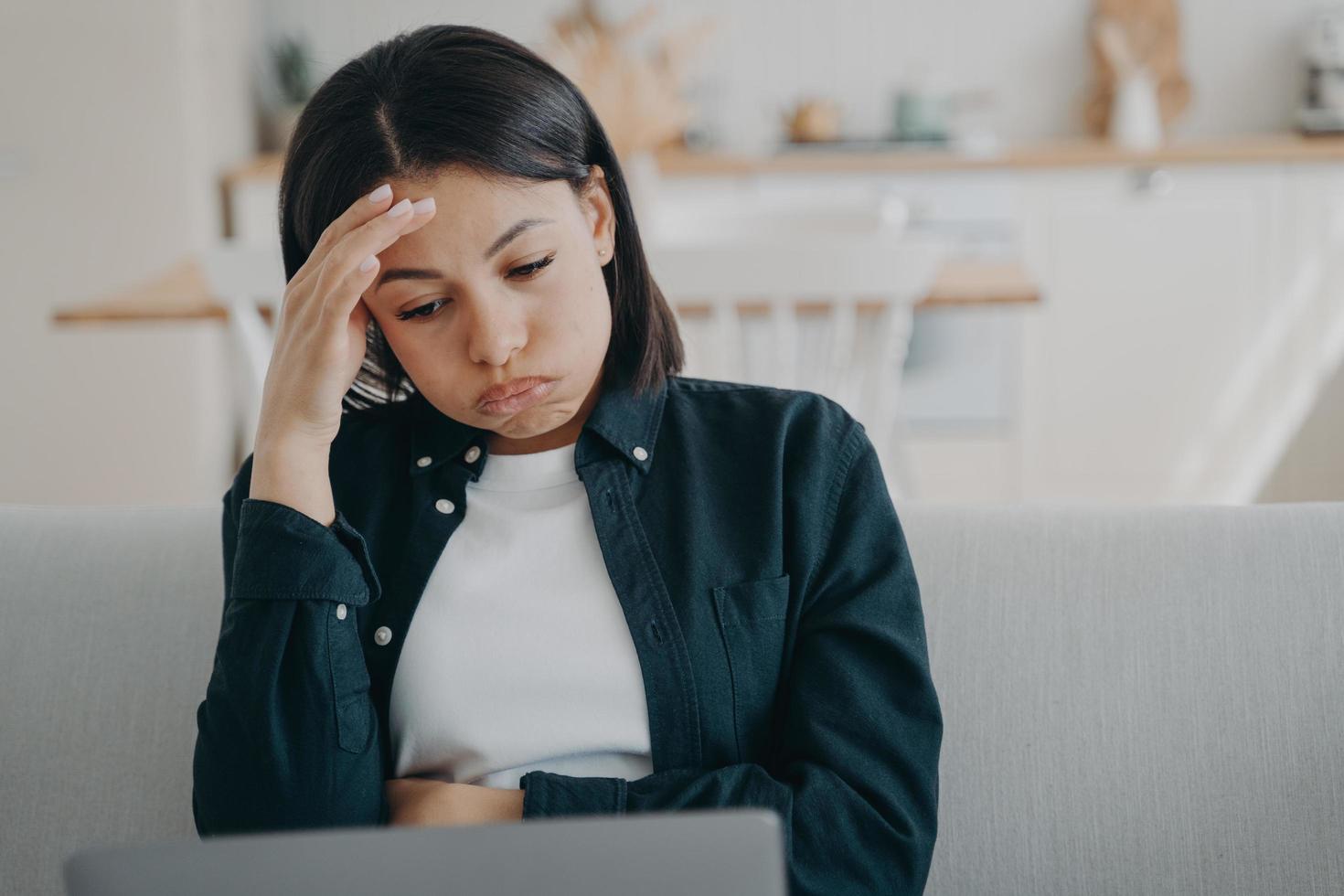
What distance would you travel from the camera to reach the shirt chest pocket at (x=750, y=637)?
1.05 m

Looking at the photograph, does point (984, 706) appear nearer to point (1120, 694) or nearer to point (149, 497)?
point (1120, 694)

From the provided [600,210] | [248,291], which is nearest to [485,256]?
[600,210]

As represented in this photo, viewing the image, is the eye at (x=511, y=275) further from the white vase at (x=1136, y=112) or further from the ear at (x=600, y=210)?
the white vase at (x=1136, y=112)

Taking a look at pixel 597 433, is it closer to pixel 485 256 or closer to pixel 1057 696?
pixel 485 256

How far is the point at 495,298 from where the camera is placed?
1.00 m

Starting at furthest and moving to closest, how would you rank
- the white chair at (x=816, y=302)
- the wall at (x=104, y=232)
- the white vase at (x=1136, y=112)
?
the white vase at (x=1136, y=112) → the wall at (x=104, y=232) → the white chair at (x=816, y=302)

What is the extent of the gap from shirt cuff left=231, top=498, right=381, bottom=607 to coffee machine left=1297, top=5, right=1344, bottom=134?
3.65m

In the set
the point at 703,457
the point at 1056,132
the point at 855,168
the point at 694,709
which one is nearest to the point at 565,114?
the point at 703,457

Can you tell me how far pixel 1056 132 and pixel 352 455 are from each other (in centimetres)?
364

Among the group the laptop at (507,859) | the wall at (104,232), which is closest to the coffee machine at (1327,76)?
the wall at (104,232)

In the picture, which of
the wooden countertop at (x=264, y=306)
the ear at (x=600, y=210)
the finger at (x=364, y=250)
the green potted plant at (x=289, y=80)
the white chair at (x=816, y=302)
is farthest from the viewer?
the green potted plant at (x=289, y=80)

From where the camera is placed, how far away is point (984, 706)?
121 cm

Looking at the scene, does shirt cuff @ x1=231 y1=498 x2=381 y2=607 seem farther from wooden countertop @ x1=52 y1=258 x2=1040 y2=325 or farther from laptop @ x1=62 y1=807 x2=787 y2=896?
wooden countertop @ x1=52 y1=258 x2=1040 y2=325

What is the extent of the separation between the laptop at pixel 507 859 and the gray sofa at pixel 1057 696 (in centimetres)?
61
